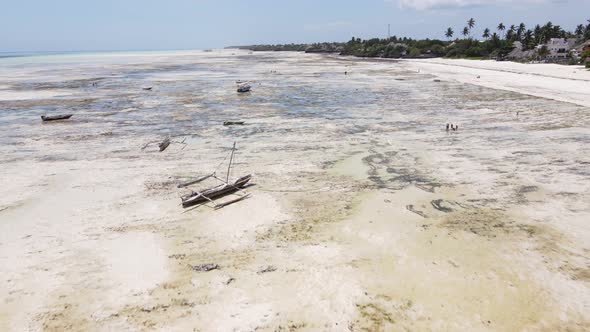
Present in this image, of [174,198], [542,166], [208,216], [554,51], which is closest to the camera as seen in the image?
[208,216]

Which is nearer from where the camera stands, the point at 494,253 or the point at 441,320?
the point at 441,320

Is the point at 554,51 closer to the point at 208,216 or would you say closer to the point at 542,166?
the point at 542,166

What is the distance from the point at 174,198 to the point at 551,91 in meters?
39.6

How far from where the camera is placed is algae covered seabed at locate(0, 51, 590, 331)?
26.8 feet

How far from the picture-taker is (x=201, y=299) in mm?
8539

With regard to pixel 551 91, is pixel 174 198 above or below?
below

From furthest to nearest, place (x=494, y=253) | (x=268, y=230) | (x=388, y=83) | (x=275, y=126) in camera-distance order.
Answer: (x=388, y=83) < (x=275, y=126) < (x=268, y=230) < (x=494, y=253)

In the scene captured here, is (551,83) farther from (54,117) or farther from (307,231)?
(54,117)

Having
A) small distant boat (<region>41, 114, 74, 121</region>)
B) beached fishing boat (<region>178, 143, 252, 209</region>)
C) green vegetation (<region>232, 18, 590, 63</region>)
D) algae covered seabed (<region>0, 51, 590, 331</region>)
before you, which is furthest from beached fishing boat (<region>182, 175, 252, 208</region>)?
green vegetation (<region>232, 18, 590, 63</region>)

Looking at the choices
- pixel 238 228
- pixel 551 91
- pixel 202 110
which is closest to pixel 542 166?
pixel 238 228

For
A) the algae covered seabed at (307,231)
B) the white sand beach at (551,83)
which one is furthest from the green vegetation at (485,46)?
the algae covered seabed at (307,231)

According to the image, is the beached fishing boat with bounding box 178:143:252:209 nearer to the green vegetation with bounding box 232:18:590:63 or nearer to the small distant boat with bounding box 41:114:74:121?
the small distant boat with bounding box 41:114:74:121

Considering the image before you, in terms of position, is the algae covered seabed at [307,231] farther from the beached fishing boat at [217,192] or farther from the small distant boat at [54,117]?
the small distant boat at [54,117]

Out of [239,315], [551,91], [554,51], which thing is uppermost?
[554,51]
